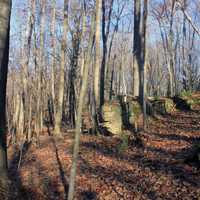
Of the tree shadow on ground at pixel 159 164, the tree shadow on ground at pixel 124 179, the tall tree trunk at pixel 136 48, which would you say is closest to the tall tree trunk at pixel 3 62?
the tree shadow on ground at pixel 124 179

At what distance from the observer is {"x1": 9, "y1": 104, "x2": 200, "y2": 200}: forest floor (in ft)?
27.8

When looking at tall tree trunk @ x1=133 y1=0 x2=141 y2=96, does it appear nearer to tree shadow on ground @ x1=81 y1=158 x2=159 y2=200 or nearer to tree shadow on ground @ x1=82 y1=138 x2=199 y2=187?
tree shadow on ground @ x1=82 y1=138 x2=199 y2=187

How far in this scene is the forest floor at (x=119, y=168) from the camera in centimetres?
847

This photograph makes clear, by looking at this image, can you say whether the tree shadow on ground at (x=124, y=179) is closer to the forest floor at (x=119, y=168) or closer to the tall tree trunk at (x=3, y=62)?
the forest floor at (x=119, y=168)

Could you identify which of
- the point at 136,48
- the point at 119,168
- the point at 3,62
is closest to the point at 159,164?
the point at 119,168

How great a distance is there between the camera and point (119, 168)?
35.8ft

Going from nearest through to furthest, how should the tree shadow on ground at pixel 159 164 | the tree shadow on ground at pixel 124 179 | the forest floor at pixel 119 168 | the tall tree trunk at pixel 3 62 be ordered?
the tall tree trunk at pixel 3 62, the tree shadow on ground at pixel 124 179, the forest floor at pixel 119 168, the tree shadow on ground at pixel 159 164

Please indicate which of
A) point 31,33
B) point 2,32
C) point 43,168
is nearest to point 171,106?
point 31,33

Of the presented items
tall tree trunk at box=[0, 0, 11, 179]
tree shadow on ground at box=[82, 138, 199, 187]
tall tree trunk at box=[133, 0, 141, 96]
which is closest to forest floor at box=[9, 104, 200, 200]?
tree shadow on ground at box=[82, 138, 199, 187]

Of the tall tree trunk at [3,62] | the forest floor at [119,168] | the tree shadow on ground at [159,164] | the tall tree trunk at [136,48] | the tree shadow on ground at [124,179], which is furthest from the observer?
the tall tree trunk at [136,48]

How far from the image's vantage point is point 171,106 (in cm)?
2205

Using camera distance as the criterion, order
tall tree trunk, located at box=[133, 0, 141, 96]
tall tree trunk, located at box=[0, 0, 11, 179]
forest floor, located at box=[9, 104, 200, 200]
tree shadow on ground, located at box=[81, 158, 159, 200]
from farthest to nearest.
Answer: tall tree trunk, located at box=[133, 0, 141, 96] → forest floor, located at box=[9, 104, 200, 200] → tree shadow on ground, located at box=[81, 158, 159, 200] → tall tree trunk, located at box=[0, 0, 11, 179]

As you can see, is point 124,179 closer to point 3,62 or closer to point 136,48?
point 3,62

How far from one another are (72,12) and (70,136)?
1341 cm
